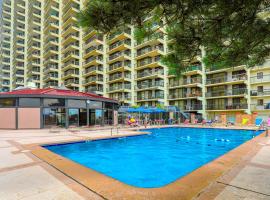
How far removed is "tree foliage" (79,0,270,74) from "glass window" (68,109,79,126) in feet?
66.0

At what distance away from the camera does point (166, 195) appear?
3.74 metres

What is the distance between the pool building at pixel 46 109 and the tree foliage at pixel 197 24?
19474mm

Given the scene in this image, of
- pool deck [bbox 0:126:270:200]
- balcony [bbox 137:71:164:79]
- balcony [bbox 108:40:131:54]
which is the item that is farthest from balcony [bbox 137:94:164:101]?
pool deck [bbox 0:126:270:200]

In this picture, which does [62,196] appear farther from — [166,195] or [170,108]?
[170,108]

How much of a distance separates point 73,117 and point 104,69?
2928cm

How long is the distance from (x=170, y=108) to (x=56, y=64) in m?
37.7

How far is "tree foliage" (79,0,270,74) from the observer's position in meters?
2.64

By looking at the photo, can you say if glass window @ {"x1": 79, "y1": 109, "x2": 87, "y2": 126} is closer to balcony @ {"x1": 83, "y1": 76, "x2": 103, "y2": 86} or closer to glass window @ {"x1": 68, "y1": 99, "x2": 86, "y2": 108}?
Result: glass window @ {"x1": 68, "y1": 99, "x2": 86, "y2": 108}

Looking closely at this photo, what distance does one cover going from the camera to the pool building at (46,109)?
19984mm

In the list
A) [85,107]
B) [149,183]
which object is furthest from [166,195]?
[85,107]

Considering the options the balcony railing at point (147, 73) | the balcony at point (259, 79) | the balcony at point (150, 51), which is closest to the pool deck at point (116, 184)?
the balcony at point (259, 79)

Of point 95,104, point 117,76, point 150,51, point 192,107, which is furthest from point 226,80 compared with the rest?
point 95,104

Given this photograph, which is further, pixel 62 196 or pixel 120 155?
pixel 120 155

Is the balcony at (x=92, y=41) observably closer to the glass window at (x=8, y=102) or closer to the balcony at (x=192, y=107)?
the balcony at (x=192, y=107)
